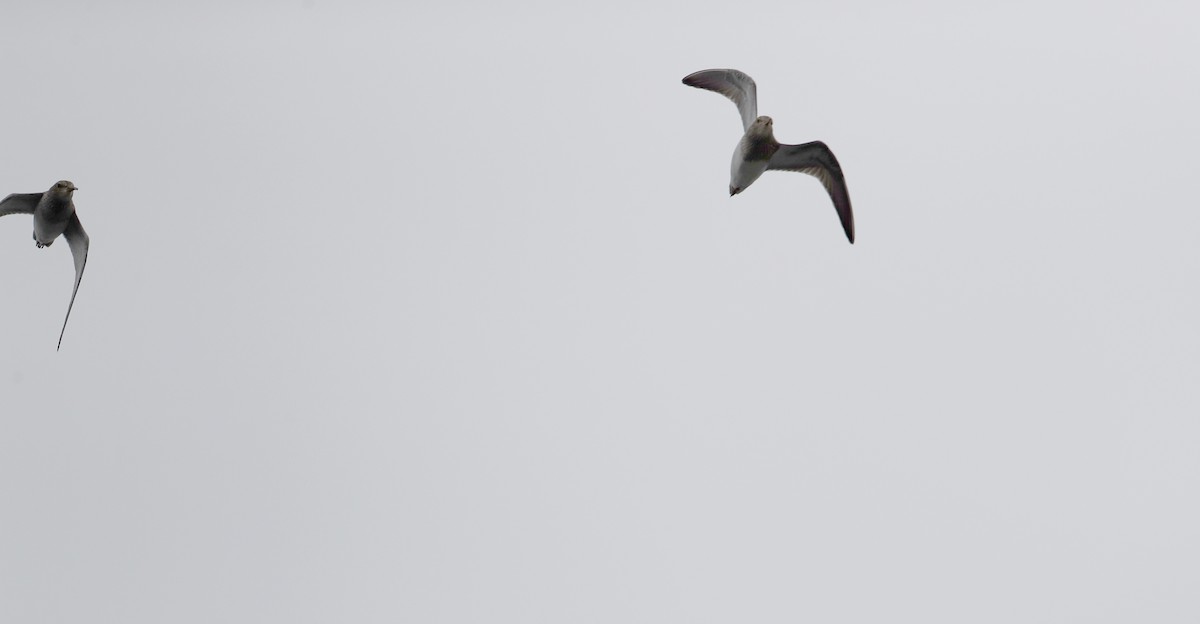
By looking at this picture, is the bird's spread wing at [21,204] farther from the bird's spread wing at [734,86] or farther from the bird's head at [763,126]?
the bird's head at [763,126]

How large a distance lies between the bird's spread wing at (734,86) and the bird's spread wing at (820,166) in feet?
3.04

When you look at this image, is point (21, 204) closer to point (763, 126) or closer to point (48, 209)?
point (48, 209)

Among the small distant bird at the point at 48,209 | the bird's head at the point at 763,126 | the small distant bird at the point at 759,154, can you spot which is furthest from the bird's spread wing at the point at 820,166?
the small distant bird at the point at 48,209

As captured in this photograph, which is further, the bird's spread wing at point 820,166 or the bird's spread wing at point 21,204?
the bird's spread wing at point 21,204

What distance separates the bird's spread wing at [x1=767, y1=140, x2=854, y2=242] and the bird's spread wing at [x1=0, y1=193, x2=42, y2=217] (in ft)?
46.9

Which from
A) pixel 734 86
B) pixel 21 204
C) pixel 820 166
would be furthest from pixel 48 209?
pixel 820 166

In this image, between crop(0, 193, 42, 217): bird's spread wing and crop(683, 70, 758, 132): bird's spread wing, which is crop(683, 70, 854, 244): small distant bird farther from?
crop(0, 193, 42, 217): bird's spread wing

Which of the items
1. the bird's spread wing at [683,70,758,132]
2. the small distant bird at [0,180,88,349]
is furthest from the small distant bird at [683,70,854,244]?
the small distant bird at [0,180,88,349]

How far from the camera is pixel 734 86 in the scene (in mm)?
24859

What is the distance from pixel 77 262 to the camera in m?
26.0

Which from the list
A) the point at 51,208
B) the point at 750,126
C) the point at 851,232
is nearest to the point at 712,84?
the point at 750,126

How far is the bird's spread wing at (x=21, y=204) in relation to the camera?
81.9ft

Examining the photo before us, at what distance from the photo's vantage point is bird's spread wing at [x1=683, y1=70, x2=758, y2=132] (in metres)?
24.6

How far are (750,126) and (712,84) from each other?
5.43ft
